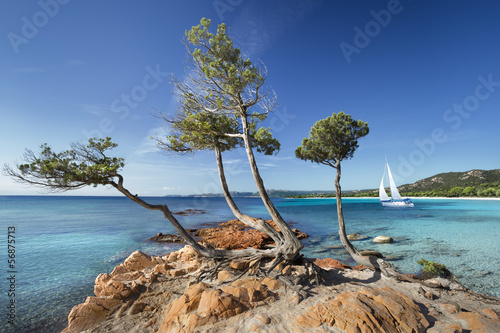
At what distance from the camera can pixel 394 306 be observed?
17.6ft

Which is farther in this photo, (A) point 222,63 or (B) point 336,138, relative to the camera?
(B) point 336,138

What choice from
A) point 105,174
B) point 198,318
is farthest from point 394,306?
point 105,174

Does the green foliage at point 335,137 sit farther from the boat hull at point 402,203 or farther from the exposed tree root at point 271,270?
the boat hull at point 402,203

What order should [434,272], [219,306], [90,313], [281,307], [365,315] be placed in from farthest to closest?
1. [434,272]
2. [90,313]
3. [281,307]
4. [219,306]
5. [365,315]

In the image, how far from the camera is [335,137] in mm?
10828

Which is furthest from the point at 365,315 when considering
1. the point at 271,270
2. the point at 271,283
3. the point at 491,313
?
the point at 491,313

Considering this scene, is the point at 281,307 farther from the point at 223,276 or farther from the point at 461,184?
the point at 461,184

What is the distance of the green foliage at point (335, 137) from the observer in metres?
10.7

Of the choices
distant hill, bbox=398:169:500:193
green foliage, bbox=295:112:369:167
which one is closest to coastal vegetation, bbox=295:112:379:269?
green foliage, bbox=295:112:369:167

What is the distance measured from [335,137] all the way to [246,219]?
6166mm

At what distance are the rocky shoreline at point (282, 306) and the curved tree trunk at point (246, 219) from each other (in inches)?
44.5

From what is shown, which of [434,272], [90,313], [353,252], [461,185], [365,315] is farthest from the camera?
[461,185]

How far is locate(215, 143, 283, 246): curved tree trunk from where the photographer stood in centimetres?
805

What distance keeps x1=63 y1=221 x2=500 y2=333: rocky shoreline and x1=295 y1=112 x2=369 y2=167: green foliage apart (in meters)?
5.50
